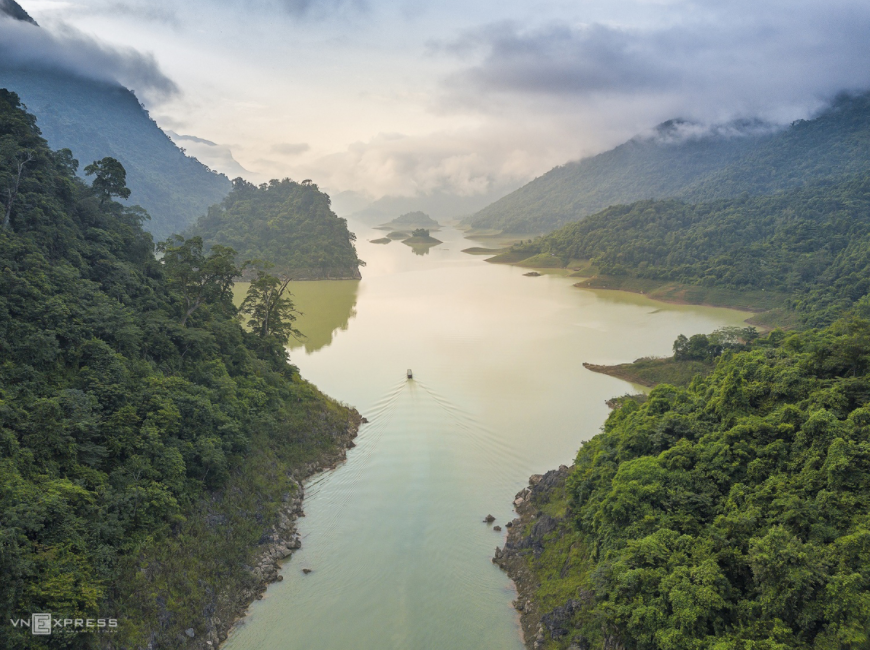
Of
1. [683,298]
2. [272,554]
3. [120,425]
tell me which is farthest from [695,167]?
[120,425]

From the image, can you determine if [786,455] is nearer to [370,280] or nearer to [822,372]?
[822,372]

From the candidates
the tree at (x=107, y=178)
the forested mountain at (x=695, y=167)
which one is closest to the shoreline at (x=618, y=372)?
the tree at (x=107, y=178)

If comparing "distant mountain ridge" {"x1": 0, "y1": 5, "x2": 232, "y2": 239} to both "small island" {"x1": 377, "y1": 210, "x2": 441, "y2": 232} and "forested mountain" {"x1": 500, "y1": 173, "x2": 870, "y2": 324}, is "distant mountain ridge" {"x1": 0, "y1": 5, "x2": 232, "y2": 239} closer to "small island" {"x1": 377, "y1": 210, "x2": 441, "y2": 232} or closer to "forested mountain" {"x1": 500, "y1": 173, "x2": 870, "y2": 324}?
"small island" {"x1": 377, "y1": 210, "x2": 441, "y2": 232}

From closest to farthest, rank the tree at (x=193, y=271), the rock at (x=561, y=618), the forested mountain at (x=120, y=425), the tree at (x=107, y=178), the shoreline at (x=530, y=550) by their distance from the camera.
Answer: the forested mountain at (x=120, y=425) → the rock at (x=561, y=618) → the shoreline at (x=530, y=550) → the tree at (x=193, y=271) → the tree at (x=107, y=178)

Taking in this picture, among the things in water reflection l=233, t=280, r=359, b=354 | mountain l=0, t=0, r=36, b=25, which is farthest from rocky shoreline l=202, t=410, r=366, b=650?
mountain l=0, t=0, r=36, b=25

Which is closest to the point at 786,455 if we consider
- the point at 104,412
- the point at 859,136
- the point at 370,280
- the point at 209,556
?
the point at 209,556

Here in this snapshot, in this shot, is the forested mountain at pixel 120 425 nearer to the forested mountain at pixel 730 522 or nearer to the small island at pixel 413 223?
the forested mountain at pixel 730 522
